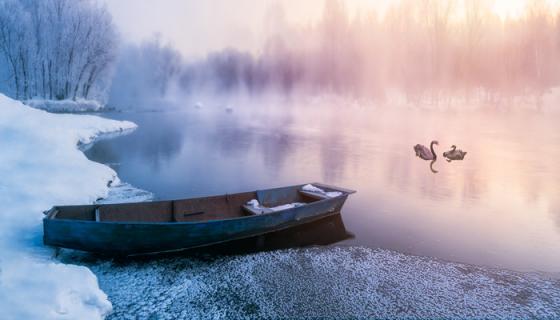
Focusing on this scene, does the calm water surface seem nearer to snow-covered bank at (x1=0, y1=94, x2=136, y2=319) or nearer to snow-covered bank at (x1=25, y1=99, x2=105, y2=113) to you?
snow-covered bank at (x1=0, y1=94, x2=136, y2=319)

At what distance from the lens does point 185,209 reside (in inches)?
410

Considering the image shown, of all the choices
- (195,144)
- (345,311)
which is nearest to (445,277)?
(345,311)

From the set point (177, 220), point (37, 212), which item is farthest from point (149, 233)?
point (37, 212)

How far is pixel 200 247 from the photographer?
9.50 m

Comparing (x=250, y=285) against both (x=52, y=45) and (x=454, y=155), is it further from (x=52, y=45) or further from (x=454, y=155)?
(x=52, y=45)

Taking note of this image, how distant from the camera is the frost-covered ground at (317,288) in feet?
22.7

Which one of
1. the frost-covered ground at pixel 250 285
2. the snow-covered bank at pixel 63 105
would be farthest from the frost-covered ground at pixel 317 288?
the snow-covered bank at pixel 63 105

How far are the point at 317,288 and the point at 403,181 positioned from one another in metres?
12.0

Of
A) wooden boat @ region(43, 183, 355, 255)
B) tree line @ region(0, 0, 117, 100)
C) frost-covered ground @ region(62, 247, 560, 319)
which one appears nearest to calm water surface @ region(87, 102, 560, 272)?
frost-covered ground @ region(62, 247, 560, 319)

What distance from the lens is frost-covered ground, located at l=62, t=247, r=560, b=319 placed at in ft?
22.7

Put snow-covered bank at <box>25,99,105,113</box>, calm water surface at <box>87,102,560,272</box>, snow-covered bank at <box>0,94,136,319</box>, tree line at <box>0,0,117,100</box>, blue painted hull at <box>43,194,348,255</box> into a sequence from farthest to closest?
snow-covered bank at <box>25,99,105,113</box>, tree line at <box>0,0,117,100</box>, calm water surface at <box>87,102,560,272</box>, blue painted hull at <box>43,194,348,255</box>, snow-covered bank at <box>0,94,136,319</box>

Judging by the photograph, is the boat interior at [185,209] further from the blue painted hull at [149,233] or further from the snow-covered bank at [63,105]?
the snow-covered bank at [63,105]

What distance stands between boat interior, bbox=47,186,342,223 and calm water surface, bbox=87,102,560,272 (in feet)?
8.25

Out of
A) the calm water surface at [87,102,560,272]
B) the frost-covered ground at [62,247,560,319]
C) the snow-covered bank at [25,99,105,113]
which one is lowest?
the frost-covered ground at [62,247,560,319]
